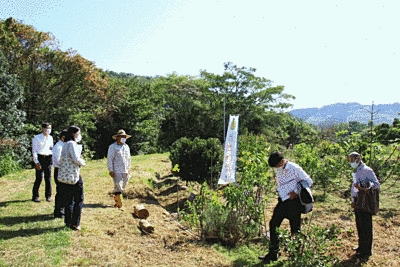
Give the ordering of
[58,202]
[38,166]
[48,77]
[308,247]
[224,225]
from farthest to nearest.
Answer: [48,77], [38,166], [224,225], [58,202], [308,247]

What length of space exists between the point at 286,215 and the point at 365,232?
1.27 meters

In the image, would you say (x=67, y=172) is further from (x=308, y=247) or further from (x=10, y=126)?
(x=10, y=126)

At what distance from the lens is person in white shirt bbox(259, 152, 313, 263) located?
4453 millimetres

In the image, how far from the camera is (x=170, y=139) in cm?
2784

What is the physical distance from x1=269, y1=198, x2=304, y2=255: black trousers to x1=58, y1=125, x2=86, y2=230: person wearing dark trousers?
2852mm

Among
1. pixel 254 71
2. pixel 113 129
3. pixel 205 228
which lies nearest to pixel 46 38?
pixel 113 129

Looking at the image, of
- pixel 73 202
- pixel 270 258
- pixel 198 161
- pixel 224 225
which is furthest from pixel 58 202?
pixel 198 161

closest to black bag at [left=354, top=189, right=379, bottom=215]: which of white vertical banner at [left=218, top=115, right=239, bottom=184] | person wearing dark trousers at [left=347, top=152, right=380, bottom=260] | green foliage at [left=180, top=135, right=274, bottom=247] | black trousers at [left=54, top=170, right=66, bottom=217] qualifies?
person wearing dark trousers at [left=347, top=152, right=380, bottom=260]

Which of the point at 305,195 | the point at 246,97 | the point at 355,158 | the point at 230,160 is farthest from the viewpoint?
the point at 246,97

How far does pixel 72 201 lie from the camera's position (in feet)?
16.5

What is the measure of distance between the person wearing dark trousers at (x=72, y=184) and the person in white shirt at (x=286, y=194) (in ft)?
9.19

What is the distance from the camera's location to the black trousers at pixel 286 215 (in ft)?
14.8

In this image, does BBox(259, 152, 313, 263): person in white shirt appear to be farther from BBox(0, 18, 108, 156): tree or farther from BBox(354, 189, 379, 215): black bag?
BBox(0, 18, 108, 156): tree

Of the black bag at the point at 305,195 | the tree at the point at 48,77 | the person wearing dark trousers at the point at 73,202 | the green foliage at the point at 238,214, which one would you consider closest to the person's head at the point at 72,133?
the person wearing dark trousers at the point at 73,202
